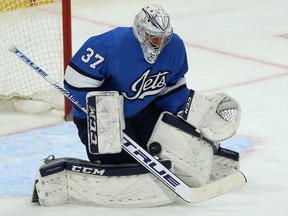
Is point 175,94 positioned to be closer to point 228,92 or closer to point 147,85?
point 147,85

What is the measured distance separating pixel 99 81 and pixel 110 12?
3.40 m

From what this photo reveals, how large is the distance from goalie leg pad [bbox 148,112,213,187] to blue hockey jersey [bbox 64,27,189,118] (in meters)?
0.11

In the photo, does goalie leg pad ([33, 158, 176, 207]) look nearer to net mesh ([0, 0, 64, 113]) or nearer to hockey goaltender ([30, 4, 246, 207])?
hockey goaltender ([30, 4, 246, 207])

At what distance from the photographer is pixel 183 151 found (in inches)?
111

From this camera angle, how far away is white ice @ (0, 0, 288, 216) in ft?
9.14

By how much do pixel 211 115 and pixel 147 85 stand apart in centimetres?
24

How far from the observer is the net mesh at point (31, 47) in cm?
396

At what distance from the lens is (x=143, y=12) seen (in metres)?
2.73

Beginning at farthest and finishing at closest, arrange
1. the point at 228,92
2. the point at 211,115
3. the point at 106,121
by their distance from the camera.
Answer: the point at 228,92 < the point at 211,115 < the point at 106,121

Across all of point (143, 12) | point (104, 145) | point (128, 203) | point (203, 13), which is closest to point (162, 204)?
point (128, 203)

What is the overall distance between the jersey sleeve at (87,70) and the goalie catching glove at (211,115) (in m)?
0.30

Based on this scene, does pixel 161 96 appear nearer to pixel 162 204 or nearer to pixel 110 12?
pixel 162 204

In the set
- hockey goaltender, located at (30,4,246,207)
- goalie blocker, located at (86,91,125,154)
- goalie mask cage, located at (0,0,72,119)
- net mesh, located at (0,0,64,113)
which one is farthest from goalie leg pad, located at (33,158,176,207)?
net mesh, located at (0,0,64,113)

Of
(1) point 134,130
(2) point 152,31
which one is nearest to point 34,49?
(1) point 134,130
